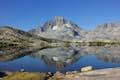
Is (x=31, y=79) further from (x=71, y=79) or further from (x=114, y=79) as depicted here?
(x=114, y=79)

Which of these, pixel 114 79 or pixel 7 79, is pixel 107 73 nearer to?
pixel 114 79

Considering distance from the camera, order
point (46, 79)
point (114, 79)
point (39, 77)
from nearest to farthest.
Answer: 1. point (114, 79)
2. point (39, 77)
3. point (46, 79)

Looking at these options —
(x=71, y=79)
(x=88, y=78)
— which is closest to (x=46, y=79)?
(x=71, y=79)

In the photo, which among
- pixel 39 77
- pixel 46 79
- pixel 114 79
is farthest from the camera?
pixel 46 79

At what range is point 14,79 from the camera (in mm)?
33750

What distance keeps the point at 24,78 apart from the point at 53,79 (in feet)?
19.5

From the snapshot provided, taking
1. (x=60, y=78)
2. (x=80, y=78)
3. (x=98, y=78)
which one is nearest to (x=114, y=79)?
(x=98, y=78)

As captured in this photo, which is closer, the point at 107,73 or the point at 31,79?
the point at 31,79

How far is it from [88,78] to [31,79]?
23.0ft

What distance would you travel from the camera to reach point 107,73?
38625 millimetres

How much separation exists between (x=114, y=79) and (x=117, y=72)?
5378 mm

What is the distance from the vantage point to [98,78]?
114 ft

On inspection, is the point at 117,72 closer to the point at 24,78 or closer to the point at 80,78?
the point at 80,78

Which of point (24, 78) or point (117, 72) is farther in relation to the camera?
point (117, 72)
